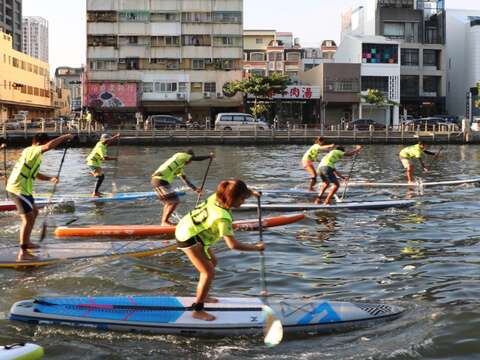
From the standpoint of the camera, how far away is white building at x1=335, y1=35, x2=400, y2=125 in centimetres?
7531

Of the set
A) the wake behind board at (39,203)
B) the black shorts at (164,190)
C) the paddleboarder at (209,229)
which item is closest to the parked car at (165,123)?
the wake behind board at (39,203)

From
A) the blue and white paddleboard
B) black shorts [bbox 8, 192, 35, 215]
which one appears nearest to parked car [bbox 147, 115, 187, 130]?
black shorts [bbox 8, 192, 35, 215]

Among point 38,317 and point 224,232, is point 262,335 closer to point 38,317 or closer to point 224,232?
point 224,232

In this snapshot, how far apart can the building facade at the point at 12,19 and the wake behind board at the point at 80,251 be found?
376ft

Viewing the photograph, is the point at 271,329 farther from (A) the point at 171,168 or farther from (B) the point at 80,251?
(A) the point at 171,168

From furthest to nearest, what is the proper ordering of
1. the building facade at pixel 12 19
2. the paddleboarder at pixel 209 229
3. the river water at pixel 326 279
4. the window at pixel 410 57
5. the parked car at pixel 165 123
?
the building facade at pixel 12 19 < the window at pixel 410 57 < the parked car at pixel 165 123 < the river water at pixel 326 279 < the paddleboarder at pixel 209 229

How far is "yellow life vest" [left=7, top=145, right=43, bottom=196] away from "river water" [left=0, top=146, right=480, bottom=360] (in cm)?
149

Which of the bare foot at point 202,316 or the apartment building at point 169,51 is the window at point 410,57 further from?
the bare foot at point 202,316

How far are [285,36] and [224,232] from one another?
336ft

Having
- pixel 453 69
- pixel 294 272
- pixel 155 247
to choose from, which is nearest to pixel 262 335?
pixel 294 272

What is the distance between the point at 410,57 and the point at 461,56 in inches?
297

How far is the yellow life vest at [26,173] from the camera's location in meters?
11.5

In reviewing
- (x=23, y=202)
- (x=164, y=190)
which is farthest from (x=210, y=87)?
(x=23, y=202)

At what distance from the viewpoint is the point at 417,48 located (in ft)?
→ 268
